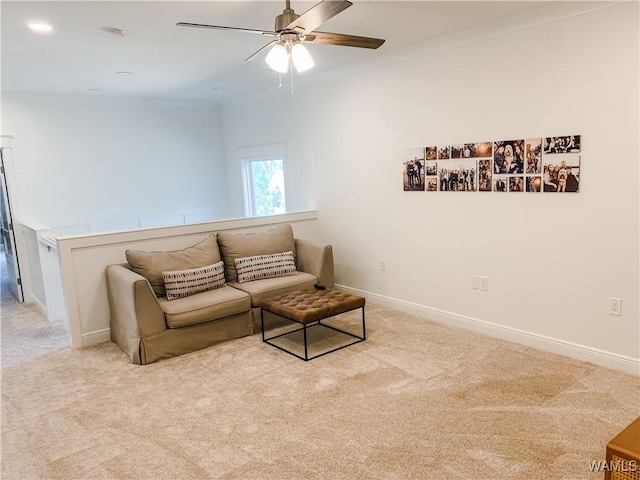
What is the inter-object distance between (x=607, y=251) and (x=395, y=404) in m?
1.78

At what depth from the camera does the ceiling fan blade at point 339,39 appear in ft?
8.35

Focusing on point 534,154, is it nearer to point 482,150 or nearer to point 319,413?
point 482,150

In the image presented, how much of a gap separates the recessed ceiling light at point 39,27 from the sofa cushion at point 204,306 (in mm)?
2107

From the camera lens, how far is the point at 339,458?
2297 millimetres

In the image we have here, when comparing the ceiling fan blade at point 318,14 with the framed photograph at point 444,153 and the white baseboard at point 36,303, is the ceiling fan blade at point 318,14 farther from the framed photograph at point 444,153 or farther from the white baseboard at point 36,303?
the white baseboard at point 36,303

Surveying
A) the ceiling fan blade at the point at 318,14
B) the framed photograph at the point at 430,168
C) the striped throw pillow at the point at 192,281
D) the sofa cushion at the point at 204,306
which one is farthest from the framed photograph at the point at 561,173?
the striped throw pillow at the point at 192,281

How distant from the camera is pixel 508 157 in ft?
11.5

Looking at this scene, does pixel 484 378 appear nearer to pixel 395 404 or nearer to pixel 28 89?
pixel 395 404

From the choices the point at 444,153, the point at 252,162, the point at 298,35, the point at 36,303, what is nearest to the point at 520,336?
the point at 444,153

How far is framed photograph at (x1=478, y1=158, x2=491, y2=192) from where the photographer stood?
365 centimetres

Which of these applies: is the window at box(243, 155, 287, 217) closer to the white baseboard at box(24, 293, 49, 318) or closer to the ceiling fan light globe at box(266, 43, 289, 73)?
the white baseboard at box(24, 293, 49, 318)

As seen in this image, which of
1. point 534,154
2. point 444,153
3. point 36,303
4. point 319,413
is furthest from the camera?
point 36,303

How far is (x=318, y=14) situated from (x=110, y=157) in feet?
15.4

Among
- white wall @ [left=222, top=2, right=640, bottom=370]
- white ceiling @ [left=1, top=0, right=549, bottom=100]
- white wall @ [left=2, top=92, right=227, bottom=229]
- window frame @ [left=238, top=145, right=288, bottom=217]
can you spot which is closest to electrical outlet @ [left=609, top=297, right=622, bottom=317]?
white wall @ [left=222, top=2, right=640, bottom=370]
